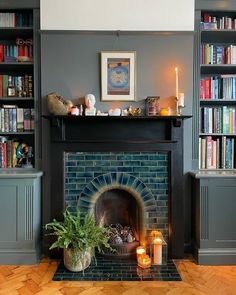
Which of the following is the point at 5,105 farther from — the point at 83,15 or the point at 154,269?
the point at 154,269

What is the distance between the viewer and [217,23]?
2875mm

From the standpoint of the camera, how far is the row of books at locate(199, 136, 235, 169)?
2.85m

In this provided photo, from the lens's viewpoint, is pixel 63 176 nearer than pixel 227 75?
Yes

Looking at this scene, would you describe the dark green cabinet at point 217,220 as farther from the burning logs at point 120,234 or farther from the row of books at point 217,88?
the row of books at point 217,88

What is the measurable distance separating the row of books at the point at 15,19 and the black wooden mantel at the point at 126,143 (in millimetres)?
1140

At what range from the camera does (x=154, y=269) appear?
238cm

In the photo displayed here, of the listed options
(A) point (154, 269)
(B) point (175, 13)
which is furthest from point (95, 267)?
(B) point (175, 13)

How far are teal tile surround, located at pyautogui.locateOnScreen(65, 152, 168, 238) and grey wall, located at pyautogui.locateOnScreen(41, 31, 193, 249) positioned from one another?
1.35 feet

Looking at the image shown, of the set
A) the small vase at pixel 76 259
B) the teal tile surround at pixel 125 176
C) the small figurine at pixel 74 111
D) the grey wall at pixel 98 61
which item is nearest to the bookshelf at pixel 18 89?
the grey wall at pixel 98 61

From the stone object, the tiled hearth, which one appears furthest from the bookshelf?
the tiled hearth

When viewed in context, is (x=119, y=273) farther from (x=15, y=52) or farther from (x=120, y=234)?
(x=15, y=52)

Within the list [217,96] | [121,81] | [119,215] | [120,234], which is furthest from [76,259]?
[217,96]

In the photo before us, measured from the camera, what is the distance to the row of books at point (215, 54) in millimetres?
2854

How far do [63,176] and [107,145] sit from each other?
0.54 metres
